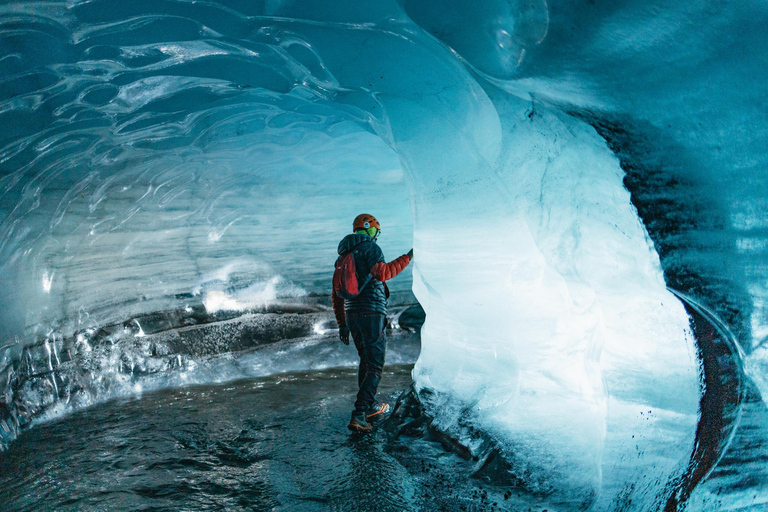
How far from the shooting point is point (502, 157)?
3.80 meters

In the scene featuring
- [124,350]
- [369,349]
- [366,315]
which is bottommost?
[124,350]

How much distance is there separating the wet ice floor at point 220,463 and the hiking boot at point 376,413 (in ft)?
0.82

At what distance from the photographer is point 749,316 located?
2590mm

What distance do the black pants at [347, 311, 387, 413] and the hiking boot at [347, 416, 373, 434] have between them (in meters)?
0.06

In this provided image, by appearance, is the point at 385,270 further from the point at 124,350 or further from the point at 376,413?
the point at 124,350

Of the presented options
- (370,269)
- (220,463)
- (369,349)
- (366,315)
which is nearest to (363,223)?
(370,269)

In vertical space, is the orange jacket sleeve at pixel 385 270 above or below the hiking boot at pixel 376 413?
above

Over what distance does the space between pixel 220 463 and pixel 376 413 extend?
4.47 feet

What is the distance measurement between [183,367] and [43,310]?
1.78 metres

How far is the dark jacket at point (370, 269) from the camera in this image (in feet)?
13.8

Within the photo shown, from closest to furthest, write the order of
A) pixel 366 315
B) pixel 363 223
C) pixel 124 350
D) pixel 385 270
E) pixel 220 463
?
pixel 220 463 → pixel 385 270 → pixel 366 315 → pixel 363 223 → pixel 124 350

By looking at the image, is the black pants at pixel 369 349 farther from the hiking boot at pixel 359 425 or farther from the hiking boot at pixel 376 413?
the hiking boot at pixel 376 413

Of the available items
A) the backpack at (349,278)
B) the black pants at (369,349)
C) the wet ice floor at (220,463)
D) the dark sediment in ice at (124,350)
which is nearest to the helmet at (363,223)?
the backpack at (349,278)

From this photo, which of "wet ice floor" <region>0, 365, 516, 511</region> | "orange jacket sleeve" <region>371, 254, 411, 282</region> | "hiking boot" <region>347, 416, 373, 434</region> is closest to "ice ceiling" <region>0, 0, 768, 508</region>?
"orange jacket sleeve" <region>371, 254, 411, 282</region>
